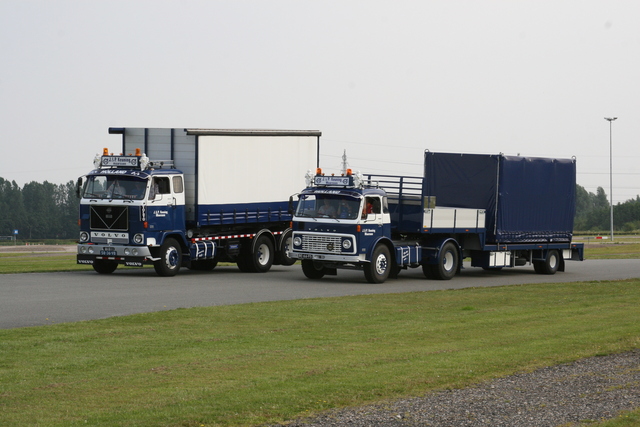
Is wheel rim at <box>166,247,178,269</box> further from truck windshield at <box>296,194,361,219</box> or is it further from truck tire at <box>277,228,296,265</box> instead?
truck tire at <box>277,228,296,265</box>

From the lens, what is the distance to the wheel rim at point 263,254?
29078 millimetres

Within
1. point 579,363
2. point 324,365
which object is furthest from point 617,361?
point 324,365

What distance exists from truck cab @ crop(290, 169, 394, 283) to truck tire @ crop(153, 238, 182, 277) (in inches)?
133

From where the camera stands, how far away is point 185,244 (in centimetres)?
2672

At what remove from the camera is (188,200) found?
2664 centimetres

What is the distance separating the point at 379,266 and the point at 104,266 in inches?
333

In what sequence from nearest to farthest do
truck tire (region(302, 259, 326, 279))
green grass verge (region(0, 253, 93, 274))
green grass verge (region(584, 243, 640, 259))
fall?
truck tire (region(302, 259, 326, 279)) < green grass verge (region(0, 253, 93, 274)) < green grass verge (region(584, 243, 640, 259))

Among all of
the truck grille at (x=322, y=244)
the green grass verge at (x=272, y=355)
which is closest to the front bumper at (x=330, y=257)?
the truck grille at (x=322, y=244)

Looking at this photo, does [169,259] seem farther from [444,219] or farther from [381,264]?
[444,219]

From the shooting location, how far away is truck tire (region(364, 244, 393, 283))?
25.3m

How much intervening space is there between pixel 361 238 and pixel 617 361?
13935mm

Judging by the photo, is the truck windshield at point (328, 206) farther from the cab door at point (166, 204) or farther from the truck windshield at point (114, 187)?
the truck windshield at point (114, 187)

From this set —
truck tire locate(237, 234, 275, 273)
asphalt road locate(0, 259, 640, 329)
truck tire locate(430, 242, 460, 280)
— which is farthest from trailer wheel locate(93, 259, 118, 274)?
truck tire locate(430, 242, 460, 280)

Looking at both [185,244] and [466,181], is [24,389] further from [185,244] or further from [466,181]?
[466,181]
